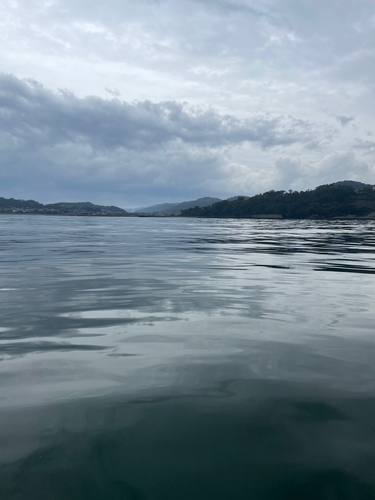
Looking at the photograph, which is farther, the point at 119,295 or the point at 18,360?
the point at 119,295

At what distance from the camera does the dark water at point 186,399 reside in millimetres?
2553

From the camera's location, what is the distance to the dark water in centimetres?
255

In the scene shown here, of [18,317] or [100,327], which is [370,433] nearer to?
[100,327]

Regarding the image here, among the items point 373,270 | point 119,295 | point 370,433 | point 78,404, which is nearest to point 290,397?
point 370,433

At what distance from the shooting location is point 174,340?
5594mm

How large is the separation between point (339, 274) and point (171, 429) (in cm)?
1091

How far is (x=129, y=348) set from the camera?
17.0 feet

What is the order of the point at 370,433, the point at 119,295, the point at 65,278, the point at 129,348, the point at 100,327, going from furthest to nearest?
the point at 65,278, the point at 119,295, the point at 100,327, the point at 129,348, the point at 370,433

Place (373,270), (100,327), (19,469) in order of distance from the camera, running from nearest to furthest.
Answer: (19,469)
(100,327)
(373,270)

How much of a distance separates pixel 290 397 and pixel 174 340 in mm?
2298

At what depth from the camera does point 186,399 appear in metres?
3.67

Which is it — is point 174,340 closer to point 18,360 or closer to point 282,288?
point 18,360

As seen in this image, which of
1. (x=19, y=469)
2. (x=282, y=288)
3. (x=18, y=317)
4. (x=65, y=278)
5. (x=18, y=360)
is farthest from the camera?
(x=65, y=278)

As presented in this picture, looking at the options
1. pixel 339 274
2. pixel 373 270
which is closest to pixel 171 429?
pixel 339 274
